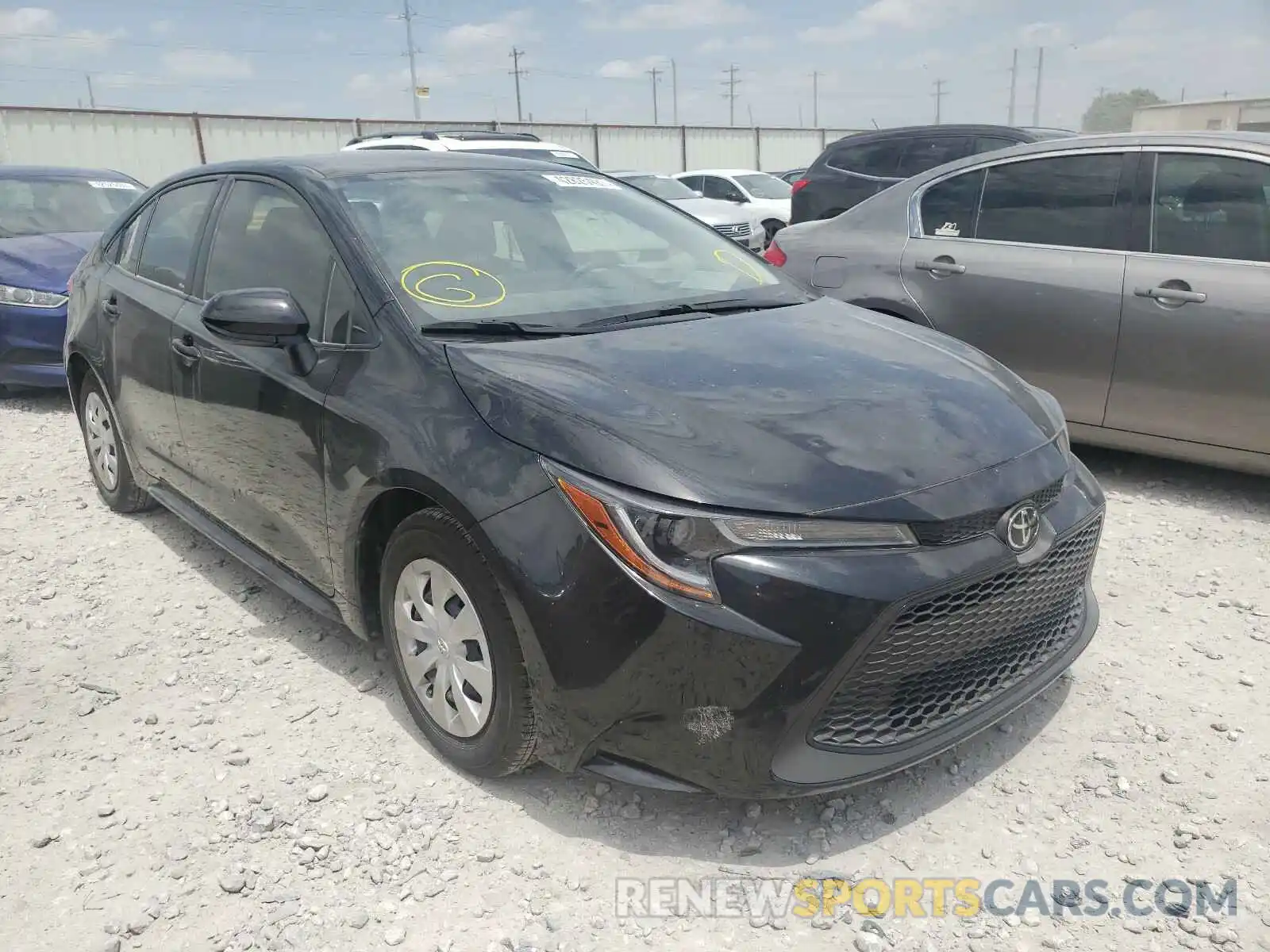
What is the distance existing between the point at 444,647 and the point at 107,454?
9.87 feet

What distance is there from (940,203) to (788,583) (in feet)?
12.2

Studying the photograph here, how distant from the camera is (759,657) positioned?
208cm

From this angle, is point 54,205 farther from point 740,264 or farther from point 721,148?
point 721,148

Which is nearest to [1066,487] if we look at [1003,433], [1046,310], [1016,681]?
[1003,433]

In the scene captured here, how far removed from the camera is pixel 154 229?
166 inches

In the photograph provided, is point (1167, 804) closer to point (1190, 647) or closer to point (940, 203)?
point (1190, 647)

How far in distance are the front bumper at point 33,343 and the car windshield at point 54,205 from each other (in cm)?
118

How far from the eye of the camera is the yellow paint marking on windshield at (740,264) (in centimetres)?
356

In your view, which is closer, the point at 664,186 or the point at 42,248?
the point at 42,248

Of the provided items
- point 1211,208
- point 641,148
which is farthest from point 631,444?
point 641,148

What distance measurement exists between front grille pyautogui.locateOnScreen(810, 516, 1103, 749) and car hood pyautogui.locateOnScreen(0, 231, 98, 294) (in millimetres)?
6653

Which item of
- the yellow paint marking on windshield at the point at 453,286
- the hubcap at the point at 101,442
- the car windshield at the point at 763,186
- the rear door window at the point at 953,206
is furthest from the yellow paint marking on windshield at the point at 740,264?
the car windshield at the point at 763,186

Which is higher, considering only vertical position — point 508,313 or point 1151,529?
point 508,313

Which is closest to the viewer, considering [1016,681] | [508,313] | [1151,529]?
[1016,681]
